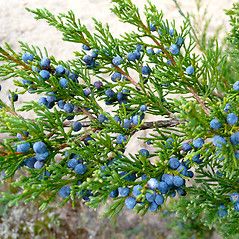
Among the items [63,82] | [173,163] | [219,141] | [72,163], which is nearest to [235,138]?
[219,141]

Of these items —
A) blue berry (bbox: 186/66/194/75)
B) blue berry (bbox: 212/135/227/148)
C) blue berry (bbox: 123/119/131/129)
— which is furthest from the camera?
blue berry (bbox: 186/66/194/75)

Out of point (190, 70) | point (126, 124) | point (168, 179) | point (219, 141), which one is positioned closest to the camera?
point (219, 141)

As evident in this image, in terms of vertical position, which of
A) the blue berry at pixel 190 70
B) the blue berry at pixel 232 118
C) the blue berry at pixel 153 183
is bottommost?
the blue berry at pixel 153 183

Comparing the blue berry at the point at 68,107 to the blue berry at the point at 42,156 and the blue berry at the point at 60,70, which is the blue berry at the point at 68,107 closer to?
the blue berry at the point at 60,70

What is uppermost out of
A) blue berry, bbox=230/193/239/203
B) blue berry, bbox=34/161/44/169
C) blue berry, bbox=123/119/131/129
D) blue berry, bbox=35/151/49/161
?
blue berry, bbox=35/151/49/161

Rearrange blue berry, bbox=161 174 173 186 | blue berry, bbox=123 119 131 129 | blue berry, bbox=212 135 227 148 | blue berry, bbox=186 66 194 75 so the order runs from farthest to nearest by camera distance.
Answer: blue berry, bbox=186 66 194 75, blue berry, bbox=123 119 131 129, blue berry, bbox=161 174 173 186, blue berry, bbox=212 135 227 148

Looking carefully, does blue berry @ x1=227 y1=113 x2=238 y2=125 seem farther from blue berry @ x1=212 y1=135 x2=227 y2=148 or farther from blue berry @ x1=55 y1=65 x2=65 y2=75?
blue berry @ x1=55 y1=65 x2=65 y2=75

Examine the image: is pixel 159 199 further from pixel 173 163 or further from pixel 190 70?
pixel 190 70

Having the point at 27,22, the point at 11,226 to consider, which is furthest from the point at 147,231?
the point at 27,22

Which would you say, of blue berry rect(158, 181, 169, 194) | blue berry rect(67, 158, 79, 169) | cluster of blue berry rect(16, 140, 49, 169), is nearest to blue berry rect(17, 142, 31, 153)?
cluster of blue berry rect(16, 140, 49, 169)

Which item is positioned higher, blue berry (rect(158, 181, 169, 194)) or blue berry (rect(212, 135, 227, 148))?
blue berry (rect(212, 135, 227, 148))

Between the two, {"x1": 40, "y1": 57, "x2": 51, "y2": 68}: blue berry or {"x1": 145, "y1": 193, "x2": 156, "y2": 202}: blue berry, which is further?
{"x1": 40, "y1": 57, "x2": 51, "y2": 68}: blue berry

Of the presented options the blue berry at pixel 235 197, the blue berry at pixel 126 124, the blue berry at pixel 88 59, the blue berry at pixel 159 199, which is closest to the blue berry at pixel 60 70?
the blue berry at pixel 88 59

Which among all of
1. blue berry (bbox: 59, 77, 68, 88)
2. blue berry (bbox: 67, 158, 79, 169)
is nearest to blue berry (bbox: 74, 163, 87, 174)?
blue berry (bbox: 67, 158, 79, 169)
